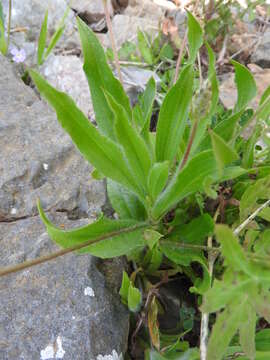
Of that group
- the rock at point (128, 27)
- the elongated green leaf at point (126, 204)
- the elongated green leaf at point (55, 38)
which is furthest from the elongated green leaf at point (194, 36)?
the rock at point (128, 27)

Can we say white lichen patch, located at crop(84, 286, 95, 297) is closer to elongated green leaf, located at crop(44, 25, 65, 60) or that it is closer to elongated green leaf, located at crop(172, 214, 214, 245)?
elongated green leaf, located at crop(172, 214, 214, 245)

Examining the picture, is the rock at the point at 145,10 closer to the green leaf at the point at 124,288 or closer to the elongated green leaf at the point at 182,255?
the elongated green leaf at the point at 182,255

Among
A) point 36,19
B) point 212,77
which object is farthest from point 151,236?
point 36,19

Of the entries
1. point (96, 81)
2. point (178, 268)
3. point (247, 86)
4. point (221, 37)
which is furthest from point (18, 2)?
point (178, 268)

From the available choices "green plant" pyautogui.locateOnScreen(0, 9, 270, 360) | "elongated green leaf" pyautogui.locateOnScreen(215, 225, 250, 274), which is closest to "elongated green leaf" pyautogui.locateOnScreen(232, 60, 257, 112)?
"green plant" pyautogui.locateOnScreen(0, 9, 270, 360)

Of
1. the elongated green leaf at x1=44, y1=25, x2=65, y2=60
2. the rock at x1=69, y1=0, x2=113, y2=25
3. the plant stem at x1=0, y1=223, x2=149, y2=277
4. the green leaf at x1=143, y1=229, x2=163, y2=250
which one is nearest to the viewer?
the plant stem at x1=0, y1=223, x2=149, y2=277

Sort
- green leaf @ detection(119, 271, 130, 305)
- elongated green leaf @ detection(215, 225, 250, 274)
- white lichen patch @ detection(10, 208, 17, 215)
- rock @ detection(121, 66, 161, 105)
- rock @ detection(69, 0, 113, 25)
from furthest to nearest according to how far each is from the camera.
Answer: rock @ detection(69, 0, 113, 25)
rock @ detection(121, 66, 161, 105)
white lichen patch @ detection(10, 208, 17, 215)
green leaf @ detection(119, 271, 130, 305)
elongated green leaf @ detection(215, 225, 250, 274)
